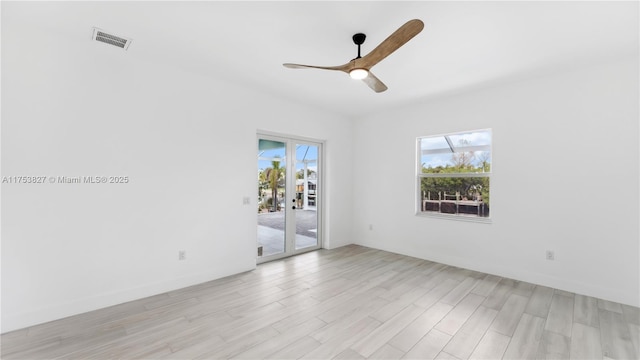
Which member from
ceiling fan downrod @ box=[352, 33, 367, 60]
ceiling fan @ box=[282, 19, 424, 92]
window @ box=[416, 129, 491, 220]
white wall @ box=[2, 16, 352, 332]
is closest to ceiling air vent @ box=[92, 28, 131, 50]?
white wall @ box=[2, 16, 352, 332]

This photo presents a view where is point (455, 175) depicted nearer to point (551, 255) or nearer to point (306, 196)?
point (551, 255)

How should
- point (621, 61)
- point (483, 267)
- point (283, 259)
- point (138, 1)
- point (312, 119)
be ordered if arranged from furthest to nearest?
1. point (312, 119)
2. point (283, 259)
3. point (483, 267)
4. point (621, 61)
5. point (138, 1)

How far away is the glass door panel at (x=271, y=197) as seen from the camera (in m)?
4.45

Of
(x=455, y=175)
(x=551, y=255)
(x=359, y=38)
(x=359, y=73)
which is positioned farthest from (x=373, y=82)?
(x=551, y=255)

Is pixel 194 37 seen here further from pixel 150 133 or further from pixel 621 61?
pixel 621 61

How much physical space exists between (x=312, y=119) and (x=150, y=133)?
105 inches

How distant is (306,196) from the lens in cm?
517

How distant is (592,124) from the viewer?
323 cm

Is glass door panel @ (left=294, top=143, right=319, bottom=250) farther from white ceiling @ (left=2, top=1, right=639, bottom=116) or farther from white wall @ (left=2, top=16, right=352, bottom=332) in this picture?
white ceiling @ (left=2, top=1, right=639, bottom=116)

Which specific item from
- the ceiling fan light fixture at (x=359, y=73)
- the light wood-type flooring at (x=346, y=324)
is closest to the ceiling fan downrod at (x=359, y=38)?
the ceiling fan light fixture at (x=359, y=73)

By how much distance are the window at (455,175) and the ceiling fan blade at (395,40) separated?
8.81 feet

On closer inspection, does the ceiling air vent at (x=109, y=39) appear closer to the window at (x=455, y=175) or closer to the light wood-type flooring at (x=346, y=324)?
the light wood-type flooring at (x=346, y=324)

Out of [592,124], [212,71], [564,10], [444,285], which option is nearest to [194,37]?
[212,71]

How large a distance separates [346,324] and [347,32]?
2.75 m
